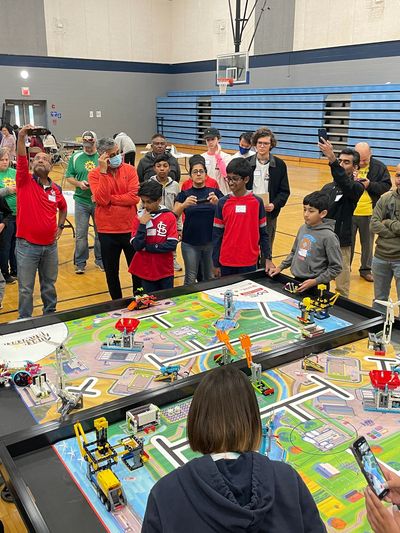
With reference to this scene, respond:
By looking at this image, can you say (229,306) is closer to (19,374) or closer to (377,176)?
(19,374)

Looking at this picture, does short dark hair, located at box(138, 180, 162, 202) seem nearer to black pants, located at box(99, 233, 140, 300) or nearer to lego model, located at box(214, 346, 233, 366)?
black pants, located at box(99, 233, 140, 300)

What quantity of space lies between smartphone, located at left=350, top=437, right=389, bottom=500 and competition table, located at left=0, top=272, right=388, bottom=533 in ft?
2.42

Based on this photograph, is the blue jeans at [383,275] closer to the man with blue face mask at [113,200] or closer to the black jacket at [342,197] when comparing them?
the black jacket at [342,197]

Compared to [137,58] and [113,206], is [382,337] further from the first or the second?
[137,58]

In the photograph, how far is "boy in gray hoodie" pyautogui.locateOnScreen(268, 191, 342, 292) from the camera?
3066 mm

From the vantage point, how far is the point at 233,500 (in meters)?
0.94

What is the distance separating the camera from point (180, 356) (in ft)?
7.80

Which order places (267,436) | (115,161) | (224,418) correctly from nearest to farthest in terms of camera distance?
(224,418)
(267,436)
(115,161)

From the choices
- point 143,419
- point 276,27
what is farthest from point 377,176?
point 276,27

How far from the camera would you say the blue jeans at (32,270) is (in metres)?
3.59

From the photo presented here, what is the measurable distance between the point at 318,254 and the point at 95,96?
16.7m

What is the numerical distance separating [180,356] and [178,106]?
703 inches

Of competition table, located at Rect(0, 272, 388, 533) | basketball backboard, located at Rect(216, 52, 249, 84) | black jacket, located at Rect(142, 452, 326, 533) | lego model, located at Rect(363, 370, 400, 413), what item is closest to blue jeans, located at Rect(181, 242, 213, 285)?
competition table, located at Rect(0, 272, 388, 533)

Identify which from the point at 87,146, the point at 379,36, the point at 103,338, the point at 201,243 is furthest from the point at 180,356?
the point at 379,36
